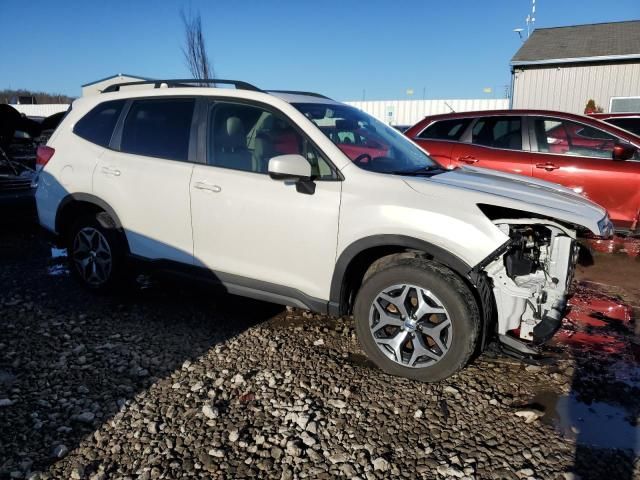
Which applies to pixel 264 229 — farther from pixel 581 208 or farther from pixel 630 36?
pixel 630 36

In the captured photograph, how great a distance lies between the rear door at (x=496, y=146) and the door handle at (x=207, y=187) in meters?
3.80

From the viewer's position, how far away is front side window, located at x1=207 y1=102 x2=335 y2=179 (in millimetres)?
3500

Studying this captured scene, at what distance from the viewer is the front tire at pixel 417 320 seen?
2.92m

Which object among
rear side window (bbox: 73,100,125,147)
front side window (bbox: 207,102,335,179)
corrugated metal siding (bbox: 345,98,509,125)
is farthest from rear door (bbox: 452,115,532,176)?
corrugated metal siding (bbox: 345,98,509,125)

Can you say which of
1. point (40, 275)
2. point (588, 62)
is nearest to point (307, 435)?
point (40, 275)

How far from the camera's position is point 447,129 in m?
6.81

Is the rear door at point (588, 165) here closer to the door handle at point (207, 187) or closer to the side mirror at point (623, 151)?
the side mirror at point (623, 151)

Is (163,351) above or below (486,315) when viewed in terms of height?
below

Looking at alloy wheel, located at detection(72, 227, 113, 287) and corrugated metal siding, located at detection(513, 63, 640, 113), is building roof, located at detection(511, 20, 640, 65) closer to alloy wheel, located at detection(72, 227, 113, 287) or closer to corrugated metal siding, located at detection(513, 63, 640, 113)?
corrugated metal siding, located at detection(513, 63, 640, 113)

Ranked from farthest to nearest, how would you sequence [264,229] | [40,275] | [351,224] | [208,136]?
1. [40,275]
2. [208,136]
3. [264,229]
4. [351,224]

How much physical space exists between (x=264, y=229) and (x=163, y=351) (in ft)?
3.95

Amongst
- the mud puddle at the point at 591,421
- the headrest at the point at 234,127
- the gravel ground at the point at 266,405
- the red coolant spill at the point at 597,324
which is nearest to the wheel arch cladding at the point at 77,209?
the gravel ground at the point at 266,405

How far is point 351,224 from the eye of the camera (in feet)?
10.4

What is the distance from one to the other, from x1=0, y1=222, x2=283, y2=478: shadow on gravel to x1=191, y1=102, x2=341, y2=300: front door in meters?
0.69
